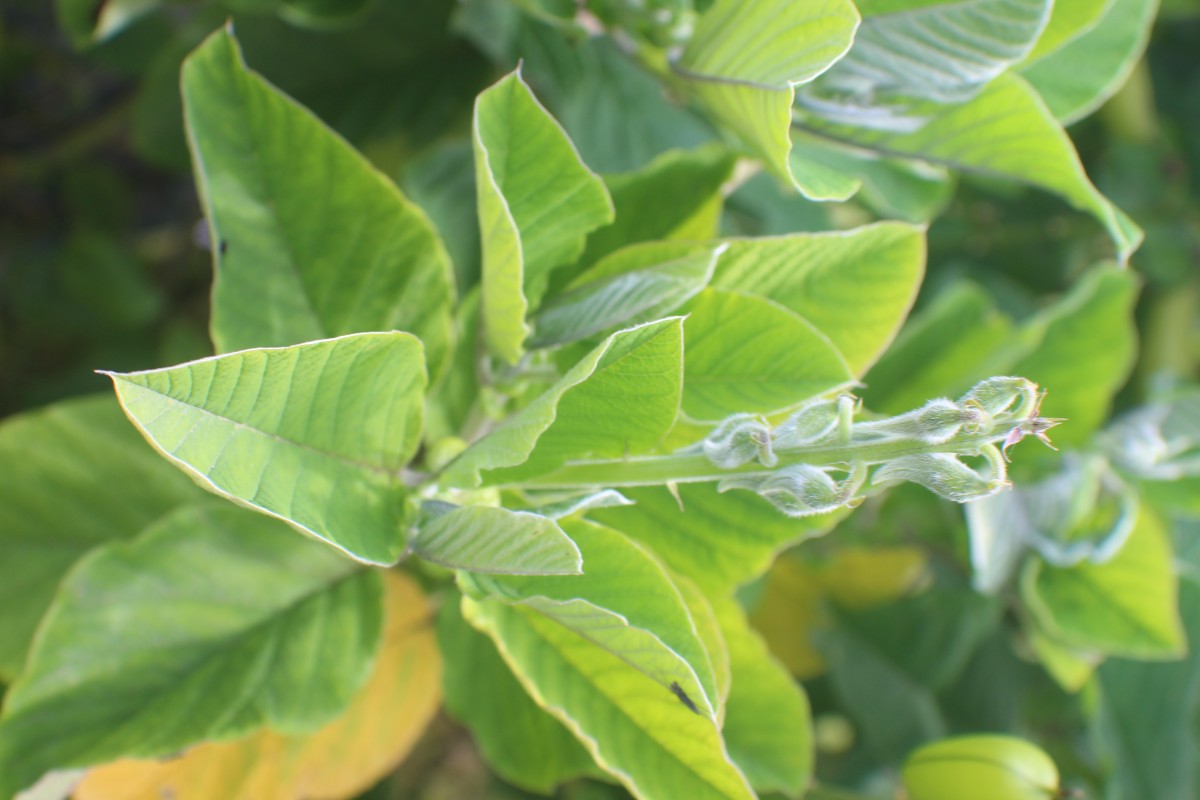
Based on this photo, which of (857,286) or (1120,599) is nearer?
(857,286)

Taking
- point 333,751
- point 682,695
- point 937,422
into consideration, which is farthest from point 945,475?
point 333,751

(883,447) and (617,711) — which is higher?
(883,447)

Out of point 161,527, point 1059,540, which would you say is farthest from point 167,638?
point 1059,540

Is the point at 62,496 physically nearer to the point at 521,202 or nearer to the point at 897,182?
the point at 521,202

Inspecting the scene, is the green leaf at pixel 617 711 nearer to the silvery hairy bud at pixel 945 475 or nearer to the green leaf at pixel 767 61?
the silvery hairy bud at pixel 945 475

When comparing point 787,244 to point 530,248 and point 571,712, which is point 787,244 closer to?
point 530,248
